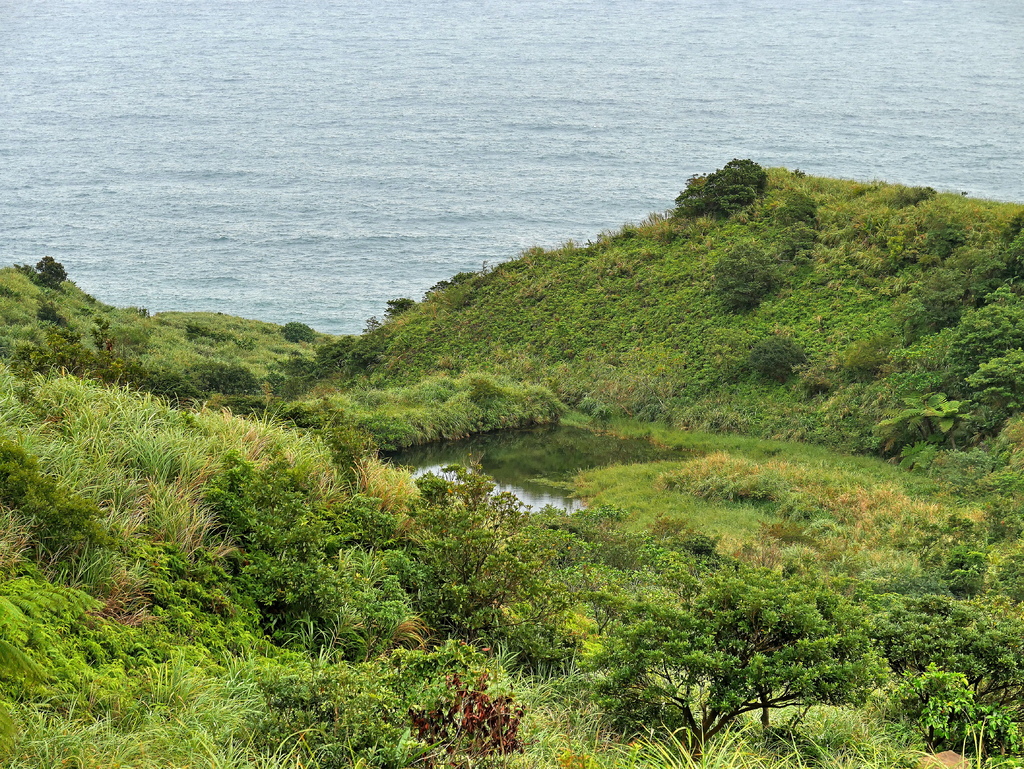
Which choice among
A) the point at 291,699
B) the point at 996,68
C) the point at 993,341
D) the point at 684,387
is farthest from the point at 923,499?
the point at 996,68

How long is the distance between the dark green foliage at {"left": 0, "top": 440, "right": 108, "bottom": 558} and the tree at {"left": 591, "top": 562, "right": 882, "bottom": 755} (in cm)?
362

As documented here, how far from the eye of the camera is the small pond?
2345 cm

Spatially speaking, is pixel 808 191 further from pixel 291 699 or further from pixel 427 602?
pixel 291 699

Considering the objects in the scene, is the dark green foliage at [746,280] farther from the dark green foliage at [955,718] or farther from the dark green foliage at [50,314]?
the dark green foliage at [955,718]

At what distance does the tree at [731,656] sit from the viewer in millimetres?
5676

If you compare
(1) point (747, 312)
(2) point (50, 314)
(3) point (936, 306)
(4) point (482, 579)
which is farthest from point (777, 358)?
(2) point (50, 314)

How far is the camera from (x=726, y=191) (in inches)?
1485

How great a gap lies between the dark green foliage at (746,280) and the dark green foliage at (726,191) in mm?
5089

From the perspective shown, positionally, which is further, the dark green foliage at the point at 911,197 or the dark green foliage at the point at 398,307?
the dark green foliage at the point at 398,307

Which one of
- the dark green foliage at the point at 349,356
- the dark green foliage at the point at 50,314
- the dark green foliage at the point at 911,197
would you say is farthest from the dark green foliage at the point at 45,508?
the dark green foliage at the point at 50,314

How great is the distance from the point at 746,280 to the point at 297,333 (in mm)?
29266

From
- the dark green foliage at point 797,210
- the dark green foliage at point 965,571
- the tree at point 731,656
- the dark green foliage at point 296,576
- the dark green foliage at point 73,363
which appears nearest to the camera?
the tree at point 731,656

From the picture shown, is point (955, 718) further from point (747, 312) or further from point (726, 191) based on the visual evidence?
point (726, 191)

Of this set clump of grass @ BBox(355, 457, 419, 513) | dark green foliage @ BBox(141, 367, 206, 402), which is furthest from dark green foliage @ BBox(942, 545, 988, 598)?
dark green foliage @ BBox(141, 367, 206, 402)
